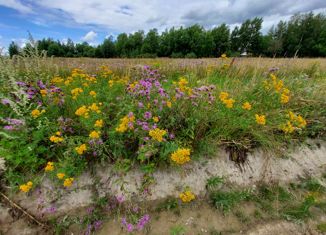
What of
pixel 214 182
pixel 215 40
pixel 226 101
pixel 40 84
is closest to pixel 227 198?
pixel 214 182

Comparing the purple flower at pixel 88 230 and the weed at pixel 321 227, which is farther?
the weed at pixel 321 227

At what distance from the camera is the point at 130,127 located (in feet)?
6.44

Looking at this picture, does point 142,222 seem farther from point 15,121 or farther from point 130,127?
point 15,121

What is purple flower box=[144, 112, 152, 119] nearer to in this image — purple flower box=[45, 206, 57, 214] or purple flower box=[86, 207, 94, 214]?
purple flower box=[86, 207, 94, 214]

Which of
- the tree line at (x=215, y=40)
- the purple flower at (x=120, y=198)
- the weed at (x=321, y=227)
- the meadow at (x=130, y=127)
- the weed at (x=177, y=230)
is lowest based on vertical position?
the weed at (x=321, y=227)

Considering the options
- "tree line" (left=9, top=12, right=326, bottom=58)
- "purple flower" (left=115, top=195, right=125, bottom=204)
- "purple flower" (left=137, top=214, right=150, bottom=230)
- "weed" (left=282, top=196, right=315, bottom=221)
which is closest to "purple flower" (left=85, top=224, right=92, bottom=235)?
"purple flower" (left=115, top=195, right=125, bottom=204)

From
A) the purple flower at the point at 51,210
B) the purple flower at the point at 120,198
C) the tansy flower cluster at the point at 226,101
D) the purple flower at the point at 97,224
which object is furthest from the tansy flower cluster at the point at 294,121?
the purple flower at the point at 51,210

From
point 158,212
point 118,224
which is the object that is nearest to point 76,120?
point 118,224

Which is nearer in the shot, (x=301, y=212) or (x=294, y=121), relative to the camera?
(x=301, y=212)

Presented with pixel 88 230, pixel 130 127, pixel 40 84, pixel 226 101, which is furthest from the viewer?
pixel 40 84

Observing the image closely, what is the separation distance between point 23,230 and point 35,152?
2.56 feet

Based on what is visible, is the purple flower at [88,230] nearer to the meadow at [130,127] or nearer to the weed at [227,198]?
the meadow at [130,127]

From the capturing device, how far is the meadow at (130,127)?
198 centimetres

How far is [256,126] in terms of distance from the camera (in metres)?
2.80
